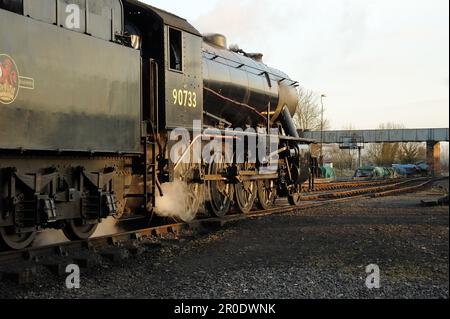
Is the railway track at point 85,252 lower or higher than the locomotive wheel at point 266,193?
lower

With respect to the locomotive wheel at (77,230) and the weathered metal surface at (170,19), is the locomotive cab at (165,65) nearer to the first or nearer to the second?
the weathered metal surface at (170,19)

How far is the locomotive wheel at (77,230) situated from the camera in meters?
7.81

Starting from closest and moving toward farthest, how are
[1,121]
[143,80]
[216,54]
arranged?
[1,121] → [143,80] → [216,54]

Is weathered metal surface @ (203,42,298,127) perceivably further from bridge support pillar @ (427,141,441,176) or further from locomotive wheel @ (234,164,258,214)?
bridge support pillar @ (427,141,441,176)

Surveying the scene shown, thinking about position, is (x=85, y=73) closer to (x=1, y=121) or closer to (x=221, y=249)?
(x=1, y=121)

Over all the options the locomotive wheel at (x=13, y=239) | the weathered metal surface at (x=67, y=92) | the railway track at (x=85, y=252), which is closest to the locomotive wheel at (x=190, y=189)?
the railway track at (x=85, y=252)

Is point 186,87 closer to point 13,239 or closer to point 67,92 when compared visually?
point 67,92

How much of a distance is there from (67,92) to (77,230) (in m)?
2.32

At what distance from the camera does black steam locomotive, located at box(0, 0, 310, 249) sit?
624 cm

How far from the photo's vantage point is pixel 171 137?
30.7ft

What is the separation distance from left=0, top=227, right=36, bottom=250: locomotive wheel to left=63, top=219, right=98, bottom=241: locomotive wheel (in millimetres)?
728

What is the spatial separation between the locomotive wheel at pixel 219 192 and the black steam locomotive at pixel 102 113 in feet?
0.11
